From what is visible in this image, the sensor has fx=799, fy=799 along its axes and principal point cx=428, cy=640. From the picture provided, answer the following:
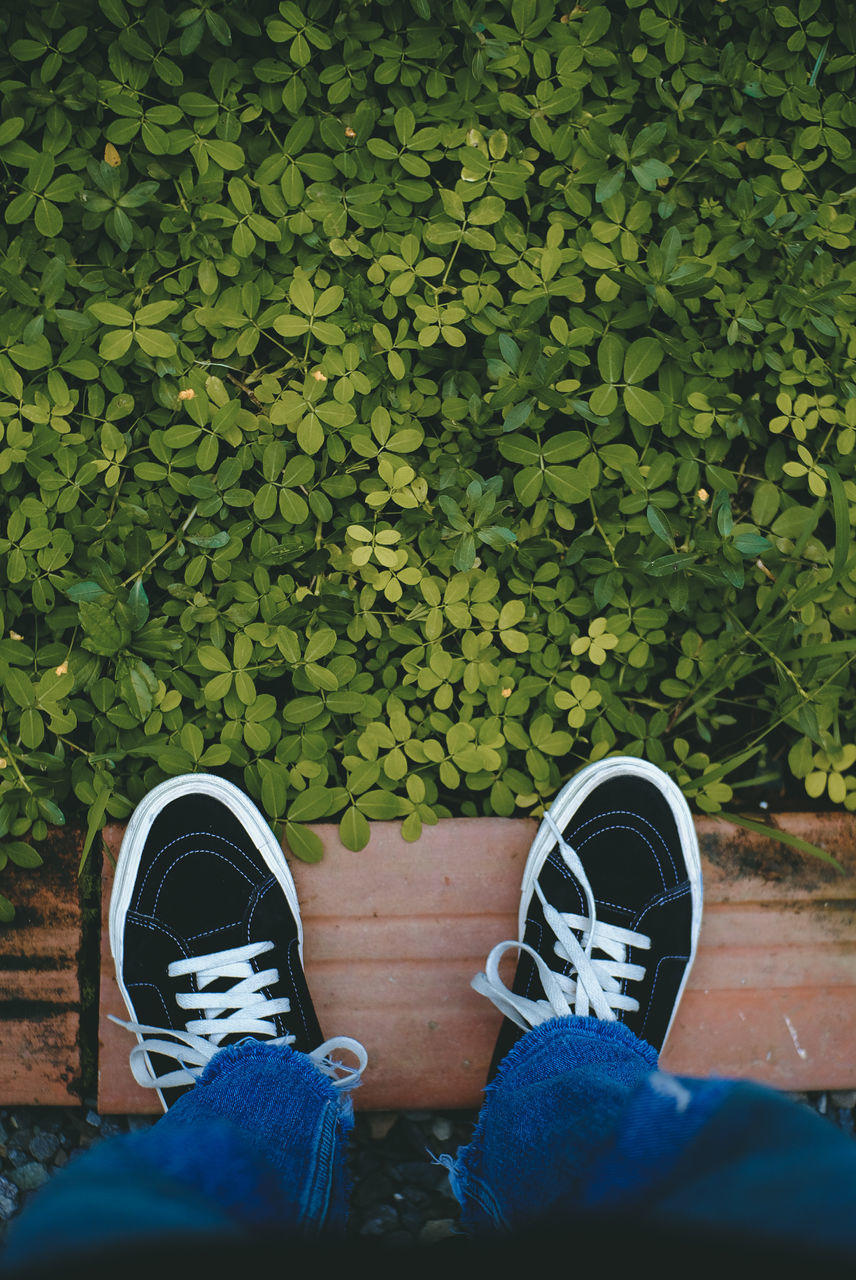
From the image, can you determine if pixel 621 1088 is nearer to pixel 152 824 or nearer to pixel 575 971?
pixel 575 971

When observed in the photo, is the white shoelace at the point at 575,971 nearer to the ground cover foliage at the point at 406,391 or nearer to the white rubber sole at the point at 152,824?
the ground cover foliage at the point at 406,391

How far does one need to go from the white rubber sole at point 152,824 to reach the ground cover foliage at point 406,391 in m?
0.05

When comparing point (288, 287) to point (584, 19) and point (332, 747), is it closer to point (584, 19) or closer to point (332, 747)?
point (584, 19)

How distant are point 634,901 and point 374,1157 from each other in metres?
0.84

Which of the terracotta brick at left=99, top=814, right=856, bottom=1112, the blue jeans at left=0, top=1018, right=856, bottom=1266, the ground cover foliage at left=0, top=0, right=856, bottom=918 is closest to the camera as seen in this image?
the blue jeans at left=0, top=1018, right=856, bottom=1266

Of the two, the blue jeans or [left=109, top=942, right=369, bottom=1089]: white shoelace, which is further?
[left=109, top=942, right=369, bottom=1089]: white shoelace

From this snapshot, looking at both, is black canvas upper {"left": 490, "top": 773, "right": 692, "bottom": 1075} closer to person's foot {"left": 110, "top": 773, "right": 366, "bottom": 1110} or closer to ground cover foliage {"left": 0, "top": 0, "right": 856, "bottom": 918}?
ground cover foliage {"left": 0, "top": 0, "right": 856, "bottom": 918}

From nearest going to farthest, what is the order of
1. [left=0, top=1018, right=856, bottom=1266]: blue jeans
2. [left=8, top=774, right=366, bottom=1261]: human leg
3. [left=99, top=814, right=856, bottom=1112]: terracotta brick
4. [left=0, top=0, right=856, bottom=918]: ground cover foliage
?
[left=0, top=1018, right=856, bottom=1266]: blue jeans < [left=8, top=774, right=366, bottom=1261]: human leg < [left=0, top=0, right=856, bottom=918]: ground cover foliage < [left=99, top=814, right=856, bottom=1112]: terracotta brick

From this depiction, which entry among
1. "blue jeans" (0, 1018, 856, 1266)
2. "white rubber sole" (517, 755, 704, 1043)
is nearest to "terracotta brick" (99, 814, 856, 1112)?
"white rubber sole" (517, 755, 704, 1043)

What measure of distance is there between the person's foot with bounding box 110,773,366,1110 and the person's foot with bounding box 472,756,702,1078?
19.0 inches

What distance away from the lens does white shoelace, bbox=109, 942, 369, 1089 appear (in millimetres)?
1733

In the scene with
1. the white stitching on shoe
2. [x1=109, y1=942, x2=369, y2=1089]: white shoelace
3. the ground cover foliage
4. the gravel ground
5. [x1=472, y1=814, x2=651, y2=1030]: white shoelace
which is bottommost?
the gravel ground

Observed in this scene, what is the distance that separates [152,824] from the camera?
181cm

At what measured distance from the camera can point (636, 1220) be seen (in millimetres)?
931
